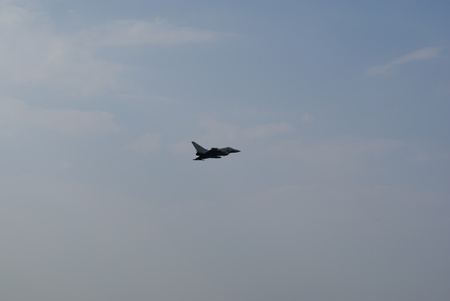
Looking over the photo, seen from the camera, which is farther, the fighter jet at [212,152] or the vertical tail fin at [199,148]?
the vertical tail fin at [199,148]

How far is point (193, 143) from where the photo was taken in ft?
490

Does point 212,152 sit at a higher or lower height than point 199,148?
lower

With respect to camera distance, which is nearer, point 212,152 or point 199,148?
point 212,152

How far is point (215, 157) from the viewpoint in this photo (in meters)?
142

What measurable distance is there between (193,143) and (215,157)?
1141 centimetres

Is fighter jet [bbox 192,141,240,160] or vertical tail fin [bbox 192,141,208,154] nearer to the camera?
fighter jet [bbox 192,141,240,160]
